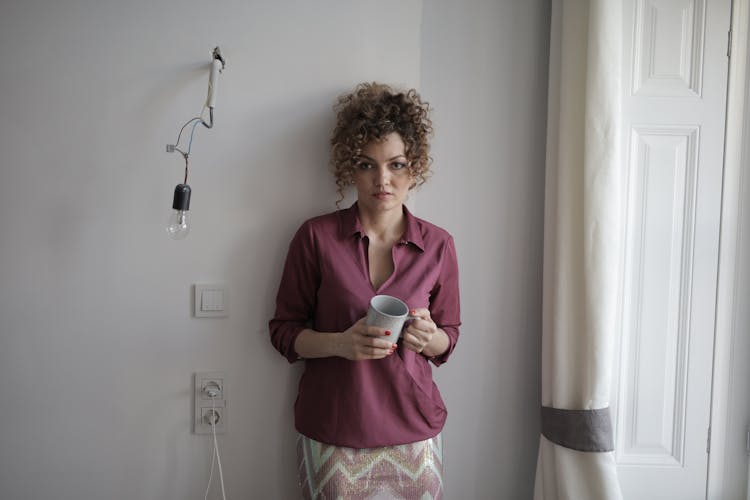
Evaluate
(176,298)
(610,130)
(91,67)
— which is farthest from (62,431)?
(610,130)

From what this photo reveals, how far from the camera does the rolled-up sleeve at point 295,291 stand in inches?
45.9

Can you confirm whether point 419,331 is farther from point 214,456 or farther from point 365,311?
point 214,456

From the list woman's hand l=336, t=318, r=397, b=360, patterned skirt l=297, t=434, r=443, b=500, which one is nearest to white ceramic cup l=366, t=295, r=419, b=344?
woman's hand l=336, t=318, r=397, b=360

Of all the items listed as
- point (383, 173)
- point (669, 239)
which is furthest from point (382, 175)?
point (669, 239)

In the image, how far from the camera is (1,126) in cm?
124

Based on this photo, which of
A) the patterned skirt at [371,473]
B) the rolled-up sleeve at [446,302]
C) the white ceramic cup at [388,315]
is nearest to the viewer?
the white ceramic cup at [388,315]

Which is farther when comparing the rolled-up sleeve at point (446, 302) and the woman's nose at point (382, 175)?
the rolled-up sleeve at point (446, 302)

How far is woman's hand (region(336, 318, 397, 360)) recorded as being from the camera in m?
0.95

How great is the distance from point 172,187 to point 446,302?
834mm

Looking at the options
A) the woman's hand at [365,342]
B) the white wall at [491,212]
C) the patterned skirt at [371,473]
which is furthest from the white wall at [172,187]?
the woman's hand at [365,342]

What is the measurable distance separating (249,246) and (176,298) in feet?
0.84

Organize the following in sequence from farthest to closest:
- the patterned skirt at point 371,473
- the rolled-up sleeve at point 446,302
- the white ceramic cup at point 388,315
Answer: the rolled-up sleeve at point 446,302, the patterned skirt at point 371,473, the white ceramic cup at point 388,315

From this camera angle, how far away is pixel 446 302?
1218mm

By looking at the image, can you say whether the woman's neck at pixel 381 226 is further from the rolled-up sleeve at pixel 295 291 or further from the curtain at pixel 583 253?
the curtain at pixel 583 253
